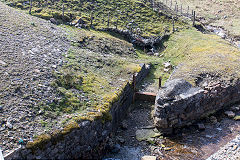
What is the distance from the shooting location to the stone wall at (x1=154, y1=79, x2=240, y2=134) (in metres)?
17.8

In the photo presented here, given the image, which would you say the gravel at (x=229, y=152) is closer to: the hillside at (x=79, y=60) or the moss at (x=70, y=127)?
the hillside at (x=79, y=60)

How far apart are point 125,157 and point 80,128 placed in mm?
3731

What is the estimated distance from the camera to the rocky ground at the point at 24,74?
477 inches

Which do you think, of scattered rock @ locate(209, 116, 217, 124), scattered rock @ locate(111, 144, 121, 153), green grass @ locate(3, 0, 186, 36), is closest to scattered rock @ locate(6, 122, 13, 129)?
scattered rock @ locate(111, 144, 121, 153)

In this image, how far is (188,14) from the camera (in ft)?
164

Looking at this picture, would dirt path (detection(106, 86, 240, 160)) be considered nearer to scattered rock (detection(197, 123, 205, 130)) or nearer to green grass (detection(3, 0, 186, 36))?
scattered rock (detection(197, 123, 205, 130))

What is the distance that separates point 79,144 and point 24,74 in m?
5.63

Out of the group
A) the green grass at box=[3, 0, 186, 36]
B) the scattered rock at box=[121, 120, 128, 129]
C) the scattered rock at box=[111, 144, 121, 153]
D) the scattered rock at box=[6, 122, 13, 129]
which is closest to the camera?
the scattered rock at box=[6, 122, 13, 129]

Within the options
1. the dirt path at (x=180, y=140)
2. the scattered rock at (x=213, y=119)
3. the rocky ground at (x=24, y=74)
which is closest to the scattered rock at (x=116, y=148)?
the dirt path at (x=180, y=140)

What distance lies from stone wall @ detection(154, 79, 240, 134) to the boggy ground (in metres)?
0.64

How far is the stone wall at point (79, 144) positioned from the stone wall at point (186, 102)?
3.19 metres

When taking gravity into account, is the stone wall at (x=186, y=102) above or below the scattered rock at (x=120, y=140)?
above

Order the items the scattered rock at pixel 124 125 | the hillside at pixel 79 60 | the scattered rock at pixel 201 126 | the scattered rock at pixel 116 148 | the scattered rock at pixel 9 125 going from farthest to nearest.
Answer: the scattered rock at pixel 201 126 < the scattered rock at pixel 124 125 < the scattered rock at pixel 116 148 < the hillside at pixel 79 60 < the scattered rock at pixel 9 125

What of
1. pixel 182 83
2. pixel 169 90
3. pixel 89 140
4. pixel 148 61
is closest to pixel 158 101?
pixel 169 90
